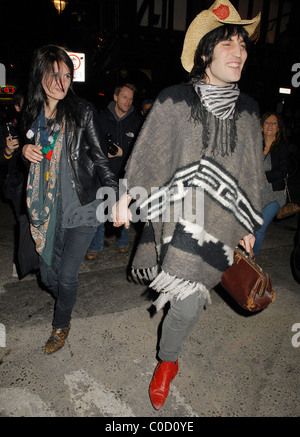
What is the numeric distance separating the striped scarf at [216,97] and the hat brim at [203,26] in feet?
1.03

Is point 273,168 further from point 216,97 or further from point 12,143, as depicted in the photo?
point 12,143

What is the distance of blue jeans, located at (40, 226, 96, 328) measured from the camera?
2.22 meters

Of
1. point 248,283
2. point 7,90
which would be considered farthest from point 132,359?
point 7,90

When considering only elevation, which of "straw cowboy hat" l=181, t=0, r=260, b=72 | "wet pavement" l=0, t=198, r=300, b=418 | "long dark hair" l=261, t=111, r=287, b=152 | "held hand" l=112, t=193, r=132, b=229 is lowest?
"wet pavement" l=0, t=198, r=300, b=418

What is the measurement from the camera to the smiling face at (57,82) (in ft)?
6.95

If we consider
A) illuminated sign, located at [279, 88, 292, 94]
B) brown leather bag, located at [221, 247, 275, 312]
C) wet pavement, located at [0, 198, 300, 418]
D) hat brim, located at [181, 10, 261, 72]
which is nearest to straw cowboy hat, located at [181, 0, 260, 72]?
hat brim, located at [181, 10, 261, 72]

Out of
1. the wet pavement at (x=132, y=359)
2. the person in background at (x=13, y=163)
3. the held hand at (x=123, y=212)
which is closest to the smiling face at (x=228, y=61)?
the held hand at (x=123, y=212)

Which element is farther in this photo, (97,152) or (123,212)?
(97,152)

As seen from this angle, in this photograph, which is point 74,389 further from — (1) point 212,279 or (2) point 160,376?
(1) point 212,279

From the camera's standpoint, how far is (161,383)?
6.48 feet

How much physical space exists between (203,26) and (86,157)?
113 cm

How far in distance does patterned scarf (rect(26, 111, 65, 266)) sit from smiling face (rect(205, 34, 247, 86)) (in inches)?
43.2

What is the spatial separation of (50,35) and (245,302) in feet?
71.1

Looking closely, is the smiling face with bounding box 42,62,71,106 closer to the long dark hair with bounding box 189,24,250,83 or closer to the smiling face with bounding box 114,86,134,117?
the long dark hair with bounding box 189,24,250,83
